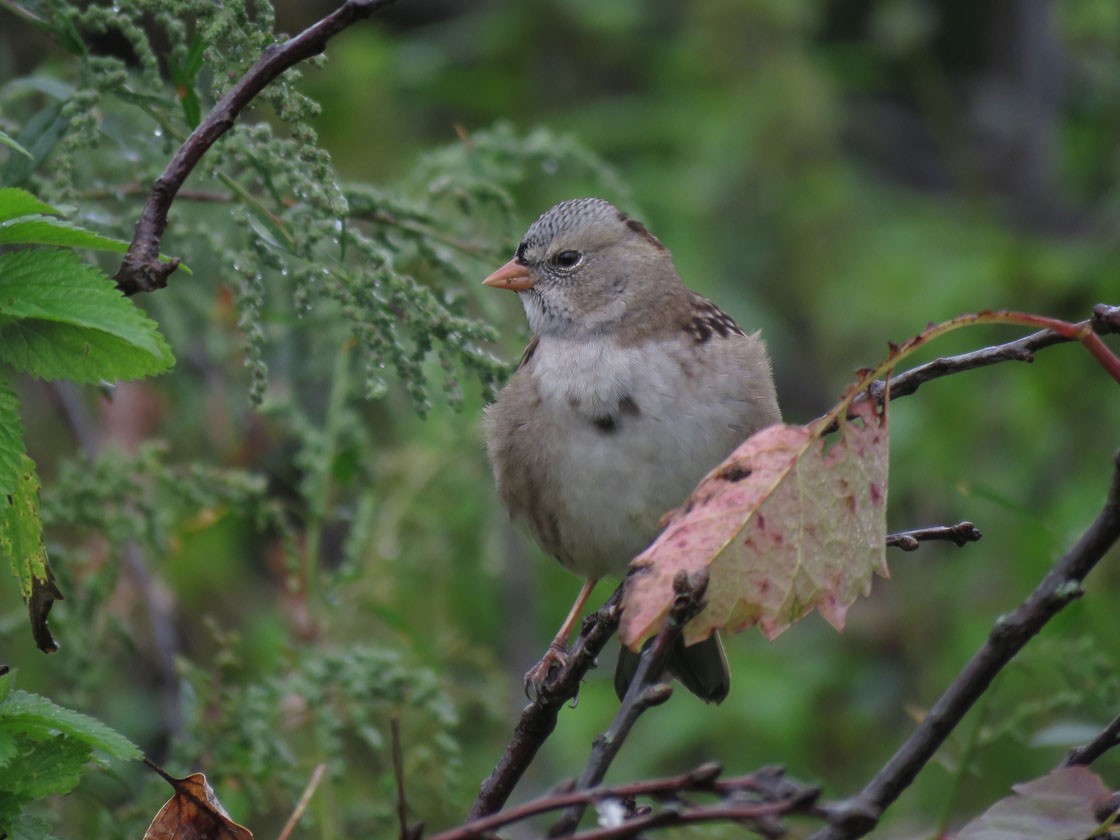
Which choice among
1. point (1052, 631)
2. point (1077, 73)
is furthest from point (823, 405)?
point (1052, 631)

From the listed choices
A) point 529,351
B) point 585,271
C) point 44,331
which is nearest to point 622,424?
point 529,351

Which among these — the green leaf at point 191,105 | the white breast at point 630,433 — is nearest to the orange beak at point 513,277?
the white breast at point 630,433

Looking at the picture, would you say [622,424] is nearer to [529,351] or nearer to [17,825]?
[529,351]

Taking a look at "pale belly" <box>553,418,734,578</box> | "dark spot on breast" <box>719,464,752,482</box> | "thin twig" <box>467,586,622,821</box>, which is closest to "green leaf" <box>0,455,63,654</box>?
"thin twig" <box>467,586,622,821</box>

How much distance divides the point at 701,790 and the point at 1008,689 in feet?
11.2

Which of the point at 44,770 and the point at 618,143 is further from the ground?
the point at 618,143

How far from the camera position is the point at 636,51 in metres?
7.59

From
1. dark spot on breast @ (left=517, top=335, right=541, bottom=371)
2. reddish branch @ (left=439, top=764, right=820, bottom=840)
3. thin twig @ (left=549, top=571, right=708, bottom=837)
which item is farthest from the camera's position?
dark spot on breast @ (left=517, top=335, right=541, bottom=371)

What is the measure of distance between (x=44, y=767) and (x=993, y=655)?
94 cm

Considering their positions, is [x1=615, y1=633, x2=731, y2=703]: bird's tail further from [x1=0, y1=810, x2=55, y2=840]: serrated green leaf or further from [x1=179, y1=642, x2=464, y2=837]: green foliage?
[x1=0, y1=810, x2=55, y2=840]: serrated green leaf

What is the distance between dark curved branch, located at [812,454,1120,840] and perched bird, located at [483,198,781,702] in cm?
123

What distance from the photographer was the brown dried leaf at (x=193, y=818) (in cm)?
152

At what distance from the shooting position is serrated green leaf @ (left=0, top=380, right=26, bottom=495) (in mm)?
1419

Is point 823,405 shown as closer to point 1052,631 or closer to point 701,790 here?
point 1052,631
